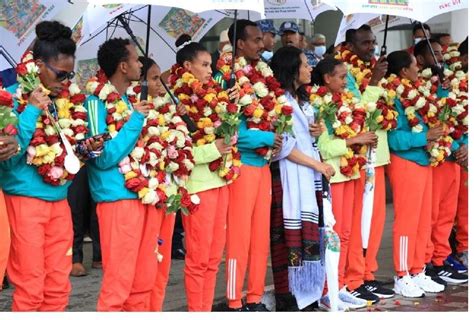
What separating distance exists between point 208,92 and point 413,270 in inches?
115

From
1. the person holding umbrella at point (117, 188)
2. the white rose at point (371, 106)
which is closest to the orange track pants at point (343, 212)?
the white rose at point (371, 106)

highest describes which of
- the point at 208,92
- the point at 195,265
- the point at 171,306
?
the point at 208,92

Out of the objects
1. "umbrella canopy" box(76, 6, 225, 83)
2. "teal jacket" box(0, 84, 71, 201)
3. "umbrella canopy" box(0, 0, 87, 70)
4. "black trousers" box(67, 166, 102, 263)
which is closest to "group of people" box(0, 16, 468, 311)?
"teal jacket" box(0, 84, 71, 201)

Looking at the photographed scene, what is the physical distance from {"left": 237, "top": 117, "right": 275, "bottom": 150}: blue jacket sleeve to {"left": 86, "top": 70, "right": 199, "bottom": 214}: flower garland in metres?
0.61

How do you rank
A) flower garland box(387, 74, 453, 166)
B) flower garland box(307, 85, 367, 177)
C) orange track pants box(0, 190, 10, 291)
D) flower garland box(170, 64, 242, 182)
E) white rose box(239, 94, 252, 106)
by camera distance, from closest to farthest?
orange track pants box(0, 190, 10, 291), flower garland box(170, 64, 242, 182), white rose box(239, 94, 252, 106), flower garland box(307, 85, 367, 177), flower garland box(387, 74, 453, 166)

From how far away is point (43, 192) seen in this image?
615 cm

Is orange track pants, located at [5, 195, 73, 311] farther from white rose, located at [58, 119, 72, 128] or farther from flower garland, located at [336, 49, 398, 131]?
flower garland, located at [336, 49, 398, 131]

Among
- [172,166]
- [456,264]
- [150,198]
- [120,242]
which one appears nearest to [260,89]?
[172,166]

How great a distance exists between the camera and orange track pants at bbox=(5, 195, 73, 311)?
6.11 metres

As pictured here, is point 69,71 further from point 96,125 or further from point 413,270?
point 413,270

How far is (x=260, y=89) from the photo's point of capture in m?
7.51

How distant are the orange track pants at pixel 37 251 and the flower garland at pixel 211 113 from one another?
4.04 feet

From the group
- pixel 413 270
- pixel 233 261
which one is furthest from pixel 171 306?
pixel 413 270

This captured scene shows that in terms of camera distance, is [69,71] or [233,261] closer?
[69,71]
